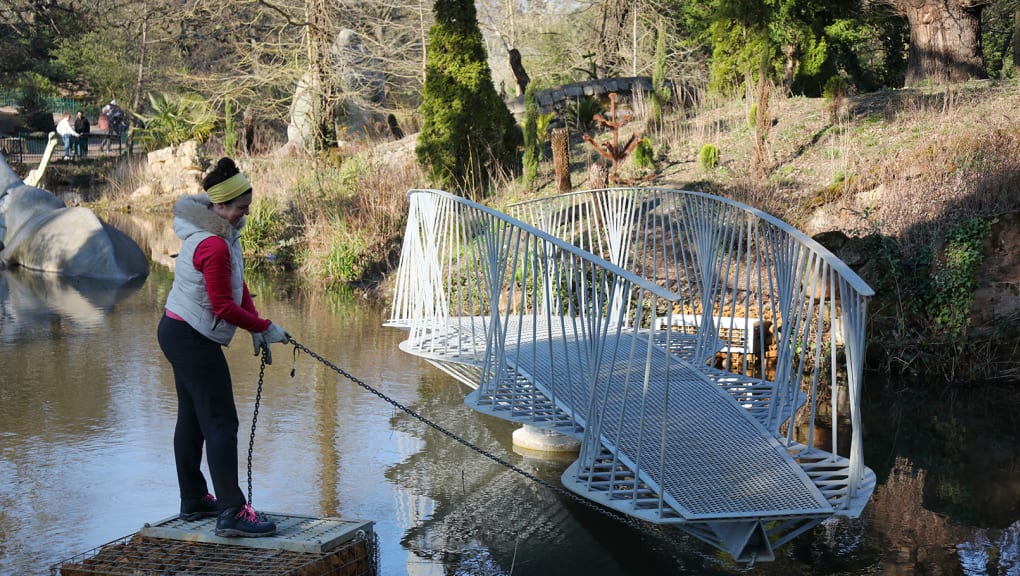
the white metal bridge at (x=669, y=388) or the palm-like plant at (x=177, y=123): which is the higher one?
the palm-like plant at (x=177, y=123)

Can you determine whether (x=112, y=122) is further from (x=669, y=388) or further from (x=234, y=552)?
(x=234, y=552)

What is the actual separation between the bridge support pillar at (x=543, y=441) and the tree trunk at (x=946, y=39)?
543 inches

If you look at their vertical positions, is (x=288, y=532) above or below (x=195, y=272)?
below

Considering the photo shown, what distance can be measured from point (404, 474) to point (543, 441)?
3.53 ft

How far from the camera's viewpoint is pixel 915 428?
25.4ft

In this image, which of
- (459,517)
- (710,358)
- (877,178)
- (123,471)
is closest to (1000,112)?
(877,178)

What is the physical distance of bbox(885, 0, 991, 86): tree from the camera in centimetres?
1803

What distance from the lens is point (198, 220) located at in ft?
13.8

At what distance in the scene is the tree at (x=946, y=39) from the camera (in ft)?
59.2

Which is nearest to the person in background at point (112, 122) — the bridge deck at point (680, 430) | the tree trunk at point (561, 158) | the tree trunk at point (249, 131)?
the tree trunk at point (249, 131)

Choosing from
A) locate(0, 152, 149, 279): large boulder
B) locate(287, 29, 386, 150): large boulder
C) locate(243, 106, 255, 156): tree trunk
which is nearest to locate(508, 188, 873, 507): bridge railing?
locate(0, 152, 149, 279): large boulder

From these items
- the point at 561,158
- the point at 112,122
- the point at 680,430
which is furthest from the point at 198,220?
the point at 112,122

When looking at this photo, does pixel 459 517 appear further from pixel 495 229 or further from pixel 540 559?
pixel 495 229

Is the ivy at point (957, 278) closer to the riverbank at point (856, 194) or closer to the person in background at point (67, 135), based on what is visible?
the riverbank at point (856, 194)
